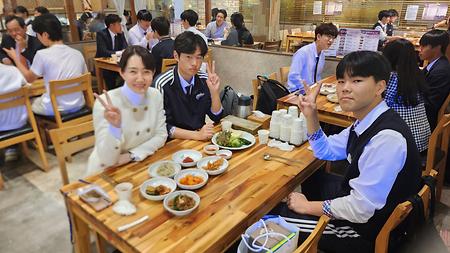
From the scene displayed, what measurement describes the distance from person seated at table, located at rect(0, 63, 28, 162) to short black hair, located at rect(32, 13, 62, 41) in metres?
0.53

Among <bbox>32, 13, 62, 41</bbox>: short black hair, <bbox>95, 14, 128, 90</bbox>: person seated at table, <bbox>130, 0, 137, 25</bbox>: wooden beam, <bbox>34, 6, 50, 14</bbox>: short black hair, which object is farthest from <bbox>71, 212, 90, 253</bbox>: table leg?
<bbox>130, 0, 137, 25</bbox>: wooden beam

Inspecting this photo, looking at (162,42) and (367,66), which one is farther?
(162,42)

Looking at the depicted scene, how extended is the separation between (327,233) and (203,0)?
296 inches

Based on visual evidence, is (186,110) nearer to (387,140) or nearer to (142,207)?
(142,207)

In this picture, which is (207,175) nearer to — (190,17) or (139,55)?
(139,55)

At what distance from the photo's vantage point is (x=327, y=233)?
1580mm

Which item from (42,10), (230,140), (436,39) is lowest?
(230,140)

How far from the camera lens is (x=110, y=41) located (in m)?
5.08

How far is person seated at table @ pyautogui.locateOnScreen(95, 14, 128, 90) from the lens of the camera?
4.96 m

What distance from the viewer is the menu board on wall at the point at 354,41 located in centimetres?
386

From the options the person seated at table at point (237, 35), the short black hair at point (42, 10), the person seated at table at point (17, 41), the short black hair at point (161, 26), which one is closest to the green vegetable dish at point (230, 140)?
the short black hair at point (161, 26)

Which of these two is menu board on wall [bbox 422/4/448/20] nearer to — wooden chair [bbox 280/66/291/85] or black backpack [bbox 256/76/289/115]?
wooden chair [bbox 280/66/291/85]

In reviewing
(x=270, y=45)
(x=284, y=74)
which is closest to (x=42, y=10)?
(x=270, y=45)

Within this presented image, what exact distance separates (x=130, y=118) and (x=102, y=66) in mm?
3448
